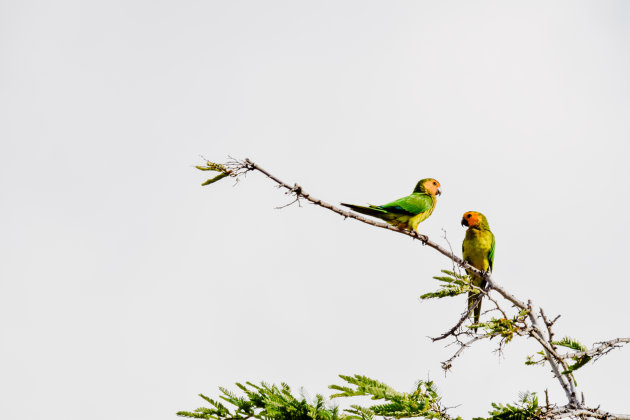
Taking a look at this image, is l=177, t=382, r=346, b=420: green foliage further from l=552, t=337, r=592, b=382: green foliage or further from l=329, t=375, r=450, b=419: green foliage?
l=552, t=337, r=592, b=382: green foliage

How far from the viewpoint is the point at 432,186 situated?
1043cm

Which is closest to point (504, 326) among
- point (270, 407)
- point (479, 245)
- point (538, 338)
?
point (538, 338)

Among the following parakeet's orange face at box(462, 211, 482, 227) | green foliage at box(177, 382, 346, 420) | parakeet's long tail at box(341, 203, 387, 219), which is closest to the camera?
green foliage at box(177, 382, 346, 420)

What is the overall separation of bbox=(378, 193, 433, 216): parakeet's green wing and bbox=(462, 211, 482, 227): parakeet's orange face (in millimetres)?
1126

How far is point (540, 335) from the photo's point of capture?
18.3 ft

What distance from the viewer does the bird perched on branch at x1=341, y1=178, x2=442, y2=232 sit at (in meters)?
8.16

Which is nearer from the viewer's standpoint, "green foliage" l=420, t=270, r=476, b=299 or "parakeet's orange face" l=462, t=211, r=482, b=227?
"green foliage" l=420, t=270, r=476, b=299

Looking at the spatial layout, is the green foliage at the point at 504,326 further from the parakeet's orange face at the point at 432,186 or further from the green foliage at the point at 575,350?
the parakeet's orange face at the point at 432,186

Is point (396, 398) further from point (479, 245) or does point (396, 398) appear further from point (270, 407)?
point (479, 245)

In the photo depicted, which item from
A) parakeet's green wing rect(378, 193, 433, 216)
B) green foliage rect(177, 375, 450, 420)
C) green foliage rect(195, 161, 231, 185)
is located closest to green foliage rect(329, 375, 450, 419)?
green foliage rect(177, 375, 450, 420)

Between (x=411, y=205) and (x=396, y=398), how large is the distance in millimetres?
4550

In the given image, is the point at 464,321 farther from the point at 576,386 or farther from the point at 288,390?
the point at 288,390

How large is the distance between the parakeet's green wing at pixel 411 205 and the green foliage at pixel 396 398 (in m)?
3.84

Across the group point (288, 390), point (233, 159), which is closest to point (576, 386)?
point (288, 390)
